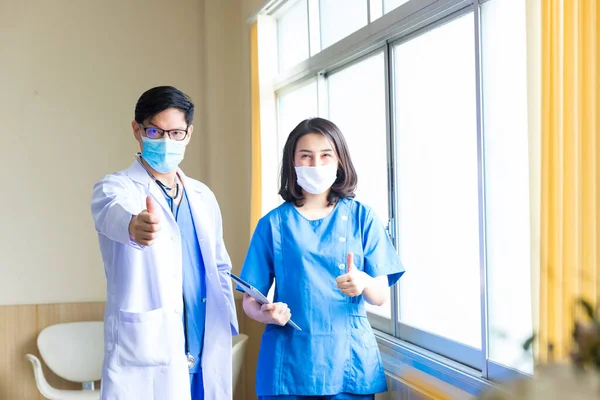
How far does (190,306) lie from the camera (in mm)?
2139

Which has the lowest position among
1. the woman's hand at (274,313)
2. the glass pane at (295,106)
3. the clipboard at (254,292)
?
the woman's hand at (274,313)

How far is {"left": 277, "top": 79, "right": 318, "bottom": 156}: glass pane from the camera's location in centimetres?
345

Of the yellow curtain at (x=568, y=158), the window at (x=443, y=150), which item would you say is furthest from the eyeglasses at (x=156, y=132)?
the yellow curtain at (x=568, y=158)

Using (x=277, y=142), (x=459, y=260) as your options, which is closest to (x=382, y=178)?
(x=459, y=260)

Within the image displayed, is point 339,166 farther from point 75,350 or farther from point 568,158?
point 75,350

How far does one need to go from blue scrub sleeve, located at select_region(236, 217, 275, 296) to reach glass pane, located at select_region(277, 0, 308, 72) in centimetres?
171

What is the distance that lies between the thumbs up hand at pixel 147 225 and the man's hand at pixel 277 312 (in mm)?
389

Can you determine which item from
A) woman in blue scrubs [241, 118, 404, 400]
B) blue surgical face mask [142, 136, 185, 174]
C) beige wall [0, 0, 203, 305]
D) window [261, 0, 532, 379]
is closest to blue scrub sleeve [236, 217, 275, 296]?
woman in blue scrubs [241, 118, 404, 400]

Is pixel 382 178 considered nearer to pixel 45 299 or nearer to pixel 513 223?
pixel 513 223

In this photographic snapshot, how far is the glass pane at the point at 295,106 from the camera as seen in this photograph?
345cm

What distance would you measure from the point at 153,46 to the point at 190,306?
2.53 metres

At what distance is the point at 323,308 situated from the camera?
1.95 m

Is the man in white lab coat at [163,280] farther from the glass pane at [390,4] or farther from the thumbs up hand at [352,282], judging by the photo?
the glass pane at [390,4]

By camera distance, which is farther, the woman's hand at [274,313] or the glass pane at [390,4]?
the glass pane at [390,4]
